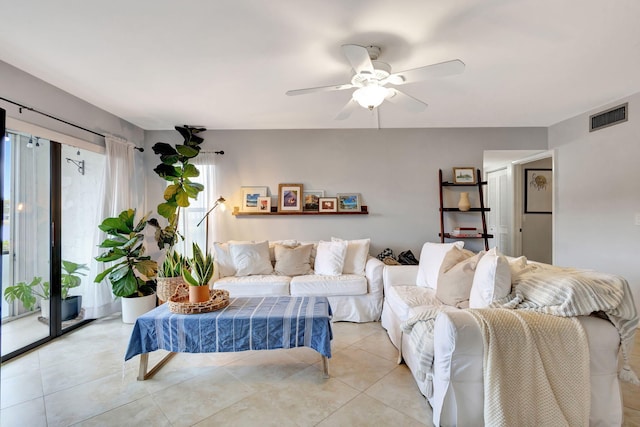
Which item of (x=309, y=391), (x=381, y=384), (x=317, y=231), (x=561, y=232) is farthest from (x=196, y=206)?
(x=561, y=232)

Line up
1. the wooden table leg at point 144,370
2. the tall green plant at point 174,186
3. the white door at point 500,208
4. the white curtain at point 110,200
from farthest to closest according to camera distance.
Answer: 1. the white door at point 500,208
2. the tall green plant at point 174,186
3. the white curtain at point 110,200
4. the wooden table leg at point 144,370

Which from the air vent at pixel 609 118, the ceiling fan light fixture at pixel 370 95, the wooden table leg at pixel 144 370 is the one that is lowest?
the wooden table leg at pixel 144 370

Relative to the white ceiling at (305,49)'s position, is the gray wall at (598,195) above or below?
below

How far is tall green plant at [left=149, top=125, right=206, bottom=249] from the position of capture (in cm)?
353

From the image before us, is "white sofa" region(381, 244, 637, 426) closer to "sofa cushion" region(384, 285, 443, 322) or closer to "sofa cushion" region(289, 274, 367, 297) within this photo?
"sofa cushion" region(384, 285, 443, 322)

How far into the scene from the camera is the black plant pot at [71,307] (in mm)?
2979

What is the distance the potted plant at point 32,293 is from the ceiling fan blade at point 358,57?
3463mm

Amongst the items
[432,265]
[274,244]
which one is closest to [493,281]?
[432,265]

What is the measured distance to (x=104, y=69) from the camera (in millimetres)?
2381

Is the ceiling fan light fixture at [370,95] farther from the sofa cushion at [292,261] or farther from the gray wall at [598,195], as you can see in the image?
the gray wall at [598,195]

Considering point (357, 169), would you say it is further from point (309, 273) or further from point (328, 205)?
point (309, 273)

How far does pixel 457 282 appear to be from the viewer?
217 cm

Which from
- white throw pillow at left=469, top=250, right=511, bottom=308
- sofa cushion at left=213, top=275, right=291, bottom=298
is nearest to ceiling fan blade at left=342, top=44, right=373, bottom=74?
white throw pillow at left=469, top=250, right=511, bottom=308

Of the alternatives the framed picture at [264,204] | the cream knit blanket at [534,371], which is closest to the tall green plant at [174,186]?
the framed picture at [264,204]
